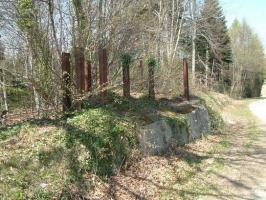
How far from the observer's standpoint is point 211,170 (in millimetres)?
9641

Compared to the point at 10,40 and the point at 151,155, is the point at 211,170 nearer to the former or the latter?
the point at 151,155

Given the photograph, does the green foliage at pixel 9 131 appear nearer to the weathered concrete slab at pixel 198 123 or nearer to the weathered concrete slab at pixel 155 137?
the weathered concrete slab at pixel 155 137

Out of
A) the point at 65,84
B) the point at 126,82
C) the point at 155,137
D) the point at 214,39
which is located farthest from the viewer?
the point at 214,39

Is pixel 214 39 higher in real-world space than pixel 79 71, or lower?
higher

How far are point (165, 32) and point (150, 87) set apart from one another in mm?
11269

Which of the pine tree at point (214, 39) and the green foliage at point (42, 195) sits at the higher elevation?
the pine tree at point (214, 39)

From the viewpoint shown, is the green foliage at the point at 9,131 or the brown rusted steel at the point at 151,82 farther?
the brown rusted steel at the point at 151,82

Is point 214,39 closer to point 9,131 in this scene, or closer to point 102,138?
point 102,138

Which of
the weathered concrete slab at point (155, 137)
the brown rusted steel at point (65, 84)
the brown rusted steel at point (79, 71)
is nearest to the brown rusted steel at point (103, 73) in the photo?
the brown rusted steel at point (79, 71)

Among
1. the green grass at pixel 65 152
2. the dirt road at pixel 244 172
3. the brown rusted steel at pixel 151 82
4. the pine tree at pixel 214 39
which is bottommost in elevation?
the dirt road at pixel 244 172

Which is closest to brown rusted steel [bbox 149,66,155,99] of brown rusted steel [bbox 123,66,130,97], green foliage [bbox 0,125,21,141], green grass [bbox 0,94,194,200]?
brown rusted steel [bbox 123,66,130,97]

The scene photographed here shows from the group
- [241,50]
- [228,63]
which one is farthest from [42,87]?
[241,50]

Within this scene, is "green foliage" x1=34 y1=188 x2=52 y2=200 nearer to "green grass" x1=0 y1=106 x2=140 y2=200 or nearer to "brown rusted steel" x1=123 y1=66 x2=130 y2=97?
"green grass" x1=0 y1=106 x2=140 y2=200

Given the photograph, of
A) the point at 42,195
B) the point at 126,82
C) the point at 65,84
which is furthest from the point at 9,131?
the point at 126,82
